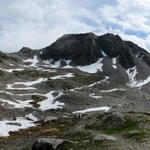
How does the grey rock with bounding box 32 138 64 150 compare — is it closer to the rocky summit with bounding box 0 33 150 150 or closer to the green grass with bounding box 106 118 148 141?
the rocky summit with bounding box 0 33 150 150

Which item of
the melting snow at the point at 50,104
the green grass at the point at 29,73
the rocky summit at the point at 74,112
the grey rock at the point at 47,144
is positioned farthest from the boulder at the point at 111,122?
the green grass at the point at 29,73

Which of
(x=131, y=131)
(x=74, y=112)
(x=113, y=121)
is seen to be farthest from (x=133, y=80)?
(x=131, y=131)

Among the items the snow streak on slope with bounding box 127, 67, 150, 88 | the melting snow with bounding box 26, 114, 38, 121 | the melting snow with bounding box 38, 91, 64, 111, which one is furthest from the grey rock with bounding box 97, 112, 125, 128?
the snow streak on slope with bounding box 127, 67, 150, 88

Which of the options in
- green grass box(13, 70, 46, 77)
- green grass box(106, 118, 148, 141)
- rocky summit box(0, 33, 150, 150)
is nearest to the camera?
rocky summit box(0, 33, 150, 150)

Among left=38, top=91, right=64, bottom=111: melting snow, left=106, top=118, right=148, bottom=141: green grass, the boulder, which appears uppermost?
left=38, top=91, right=64, bottom=111: melting snow

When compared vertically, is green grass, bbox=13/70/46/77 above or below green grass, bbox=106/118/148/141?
above

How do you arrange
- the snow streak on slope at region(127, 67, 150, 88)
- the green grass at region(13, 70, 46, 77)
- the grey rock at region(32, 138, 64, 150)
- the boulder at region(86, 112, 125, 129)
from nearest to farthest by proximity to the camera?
the grey rock at region(32, 138, 64, 150) → the boulder at region(86, 112, 125, 129) → the green grass at region(13, 70, 46, 77) → the snow streak on slope at region(127, 67, 150, 88)

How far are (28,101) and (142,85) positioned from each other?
285 ft

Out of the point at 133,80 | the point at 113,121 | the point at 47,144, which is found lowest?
the point at 47,144

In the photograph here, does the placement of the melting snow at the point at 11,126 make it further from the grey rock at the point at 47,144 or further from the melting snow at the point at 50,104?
the grey rock at the point at 47,144

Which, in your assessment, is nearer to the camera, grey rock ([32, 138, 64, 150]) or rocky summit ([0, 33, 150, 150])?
grey rock ([32, 138, 64, 150])

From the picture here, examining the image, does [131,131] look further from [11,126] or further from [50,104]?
[50,104]

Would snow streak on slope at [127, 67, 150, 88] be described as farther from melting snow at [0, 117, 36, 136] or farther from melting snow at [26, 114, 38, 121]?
melting snow at [0, 117, 36, 136]

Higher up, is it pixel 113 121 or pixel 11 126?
pixel 11 126
